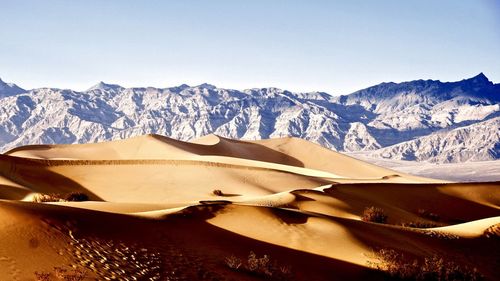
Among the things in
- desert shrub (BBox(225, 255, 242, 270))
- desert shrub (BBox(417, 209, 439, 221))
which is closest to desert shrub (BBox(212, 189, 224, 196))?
desert shrub (BBox(417, 209, 439, 221))

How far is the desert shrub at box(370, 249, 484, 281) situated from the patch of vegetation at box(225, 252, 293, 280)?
2.62m

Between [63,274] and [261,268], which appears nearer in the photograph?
[63,274]

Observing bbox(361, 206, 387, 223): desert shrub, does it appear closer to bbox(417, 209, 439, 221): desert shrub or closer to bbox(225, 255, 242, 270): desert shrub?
bbox(417, 209, 439, 221): desert shrub

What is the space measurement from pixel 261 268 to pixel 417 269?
157 inches

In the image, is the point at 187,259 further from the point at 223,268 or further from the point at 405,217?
the point at 405,217

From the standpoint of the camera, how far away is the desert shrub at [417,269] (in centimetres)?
1324

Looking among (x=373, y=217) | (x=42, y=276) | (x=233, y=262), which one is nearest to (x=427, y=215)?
(x=373, y=217)

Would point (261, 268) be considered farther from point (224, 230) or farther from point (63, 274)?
point (63, 274)

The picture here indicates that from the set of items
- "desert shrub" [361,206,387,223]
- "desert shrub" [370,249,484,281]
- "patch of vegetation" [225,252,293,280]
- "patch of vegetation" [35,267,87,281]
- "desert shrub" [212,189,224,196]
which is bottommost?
"desert shrub" [212,189,224,196]

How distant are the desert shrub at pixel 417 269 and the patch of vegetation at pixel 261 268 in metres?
2.62

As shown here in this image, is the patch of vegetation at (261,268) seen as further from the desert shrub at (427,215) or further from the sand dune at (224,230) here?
the desert shrub at (427,215)

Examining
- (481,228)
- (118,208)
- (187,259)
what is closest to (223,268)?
(187,259)

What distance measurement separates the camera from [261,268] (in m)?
12.1

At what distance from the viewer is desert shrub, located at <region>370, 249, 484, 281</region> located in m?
13.2
